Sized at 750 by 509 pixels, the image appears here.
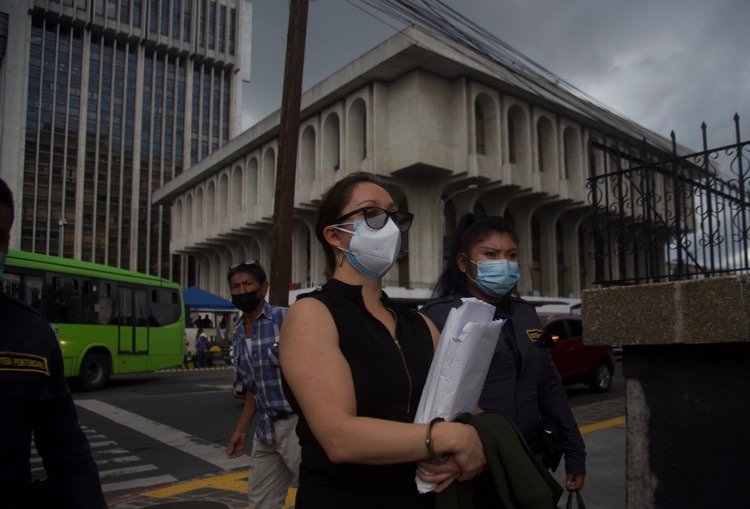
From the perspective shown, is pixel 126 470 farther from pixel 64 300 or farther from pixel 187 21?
pixel 187 21

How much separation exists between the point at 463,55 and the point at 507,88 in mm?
3917

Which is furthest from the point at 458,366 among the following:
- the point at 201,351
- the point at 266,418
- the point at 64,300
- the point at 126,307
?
the point at 201,351

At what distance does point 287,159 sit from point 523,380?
5.23m

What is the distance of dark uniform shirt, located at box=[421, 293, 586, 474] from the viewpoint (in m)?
2.67

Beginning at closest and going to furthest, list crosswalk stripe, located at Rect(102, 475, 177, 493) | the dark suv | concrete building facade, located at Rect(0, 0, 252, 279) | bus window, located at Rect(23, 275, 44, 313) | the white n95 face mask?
1. the white n95 face mask
2. crosswalk stripe, located at Rect(102, 475, 177, 493)
3. the dark suv
4. bus window, located at Rect(23, 275, 44, 313)
5. concrete building facade, located at Rect(0, 0, 252, 279)

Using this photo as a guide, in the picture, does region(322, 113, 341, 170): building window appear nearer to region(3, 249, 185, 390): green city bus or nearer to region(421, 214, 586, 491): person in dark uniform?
region(3, 249, 185, 390): green city bus

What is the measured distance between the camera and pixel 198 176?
163 ft

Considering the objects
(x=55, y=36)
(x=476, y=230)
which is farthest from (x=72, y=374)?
(x=55, y=36)

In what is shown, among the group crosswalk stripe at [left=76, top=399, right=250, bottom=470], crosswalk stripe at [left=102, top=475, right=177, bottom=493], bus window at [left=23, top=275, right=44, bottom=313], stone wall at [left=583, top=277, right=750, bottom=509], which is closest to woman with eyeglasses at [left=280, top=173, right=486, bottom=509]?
stone wall at [left=583, top=277, right=750, bottom=509]

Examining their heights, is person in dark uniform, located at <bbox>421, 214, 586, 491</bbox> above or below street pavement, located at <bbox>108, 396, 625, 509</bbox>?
above

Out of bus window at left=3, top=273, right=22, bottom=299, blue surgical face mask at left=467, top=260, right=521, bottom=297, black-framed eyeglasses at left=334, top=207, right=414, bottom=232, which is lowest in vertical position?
blue surgical face mask at left=467, top=260, right=521, bottom=297

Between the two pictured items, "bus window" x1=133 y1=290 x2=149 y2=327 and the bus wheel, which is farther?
"bus window" x1=133 y1=290 x2=149 y2=327

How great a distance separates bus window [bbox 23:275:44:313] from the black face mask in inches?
420

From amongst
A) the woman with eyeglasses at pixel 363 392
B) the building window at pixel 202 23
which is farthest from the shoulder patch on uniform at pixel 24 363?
the building window at pixel 202 23
